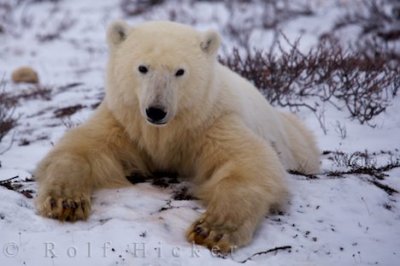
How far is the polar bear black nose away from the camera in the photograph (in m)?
2.85

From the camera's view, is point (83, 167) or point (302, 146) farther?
point (302, 146)

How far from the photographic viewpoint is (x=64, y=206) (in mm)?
2652

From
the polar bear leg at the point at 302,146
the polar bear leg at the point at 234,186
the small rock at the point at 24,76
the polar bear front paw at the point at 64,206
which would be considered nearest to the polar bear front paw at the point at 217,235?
the polar bear leg at the point at 234,186

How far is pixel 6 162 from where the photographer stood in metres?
4.47

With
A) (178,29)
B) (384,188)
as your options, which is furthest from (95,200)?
(384,188)

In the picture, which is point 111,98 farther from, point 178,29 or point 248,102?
point 248,102

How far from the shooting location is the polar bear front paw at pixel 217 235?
2471mm

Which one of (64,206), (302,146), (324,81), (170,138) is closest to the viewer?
(64,206)

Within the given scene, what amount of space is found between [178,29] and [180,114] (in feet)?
1.70

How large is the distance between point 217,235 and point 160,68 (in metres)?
0.97

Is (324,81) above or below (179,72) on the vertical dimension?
below

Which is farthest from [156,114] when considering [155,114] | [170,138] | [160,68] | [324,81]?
[324,81]

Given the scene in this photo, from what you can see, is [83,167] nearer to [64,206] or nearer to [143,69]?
[64,206]

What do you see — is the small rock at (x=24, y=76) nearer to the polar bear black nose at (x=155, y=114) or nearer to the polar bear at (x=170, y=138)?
the polar bear at (x=170, y=138)
